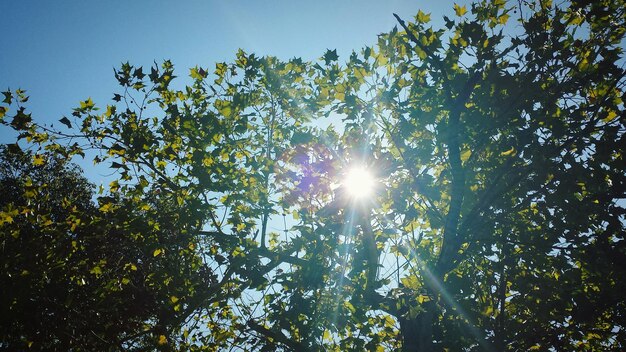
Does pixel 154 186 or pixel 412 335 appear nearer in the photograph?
pixel 412 335

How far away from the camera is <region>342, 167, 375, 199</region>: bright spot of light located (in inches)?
243

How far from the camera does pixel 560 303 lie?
553 cm

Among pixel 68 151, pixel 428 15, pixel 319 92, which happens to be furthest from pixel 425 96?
pixel 68 151

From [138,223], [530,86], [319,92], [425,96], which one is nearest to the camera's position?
[530,86]

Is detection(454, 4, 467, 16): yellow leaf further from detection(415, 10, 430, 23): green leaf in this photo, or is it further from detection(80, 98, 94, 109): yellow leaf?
detection(80, 98, 94, 109): yellow leaf

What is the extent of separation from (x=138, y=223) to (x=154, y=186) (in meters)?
1.27

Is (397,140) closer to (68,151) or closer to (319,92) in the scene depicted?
(319,92)

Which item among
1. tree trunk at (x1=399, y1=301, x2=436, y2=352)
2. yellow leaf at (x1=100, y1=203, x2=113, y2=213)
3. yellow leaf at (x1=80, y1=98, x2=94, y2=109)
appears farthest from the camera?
yellow leaf at (x1=80, y1=98, x2=94, y2=109)

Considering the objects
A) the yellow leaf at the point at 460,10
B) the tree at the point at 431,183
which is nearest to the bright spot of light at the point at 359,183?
the tree at the point at 431,183

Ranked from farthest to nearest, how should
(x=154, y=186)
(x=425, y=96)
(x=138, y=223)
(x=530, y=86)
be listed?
(x=154, y=186)
(x=138, y=223)
(x=425, y=96)
(x=530, y=86)

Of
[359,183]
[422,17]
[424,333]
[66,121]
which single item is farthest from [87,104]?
[424,333]

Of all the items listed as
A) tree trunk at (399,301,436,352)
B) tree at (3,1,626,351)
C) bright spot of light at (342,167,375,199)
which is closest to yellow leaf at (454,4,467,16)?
tree at (3,1,626,351)

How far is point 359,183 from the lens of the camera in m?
6.31

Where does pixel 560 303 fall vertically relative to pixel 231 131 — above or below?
below
